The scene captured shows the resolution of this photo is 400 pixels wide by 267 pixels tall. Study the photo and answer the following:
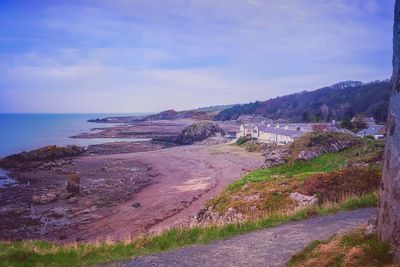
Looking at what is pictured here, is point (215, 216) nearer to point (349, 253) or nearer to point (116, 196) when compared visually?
point (349, 253)

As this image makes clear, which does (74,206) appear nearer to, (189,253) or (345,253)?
(189,253)

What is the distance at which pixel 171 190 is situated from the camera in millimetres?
36031

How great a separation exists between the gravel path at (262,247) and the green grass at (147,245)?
1.88 ft

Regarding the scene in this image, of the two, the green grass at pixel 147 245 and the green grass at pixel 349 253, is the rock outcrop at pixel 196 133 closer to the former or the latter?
the green grass at pixel 147 245

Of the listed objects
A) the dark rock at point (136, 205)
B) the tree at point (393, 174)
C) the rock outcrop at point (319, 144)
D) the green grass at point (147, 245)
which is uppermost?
the tree at point (393, 174)

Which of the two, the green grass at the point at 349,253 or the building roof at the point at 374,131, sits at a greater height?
the green grass at the point at 349,253

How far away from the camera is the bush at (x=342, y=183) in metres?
15.9

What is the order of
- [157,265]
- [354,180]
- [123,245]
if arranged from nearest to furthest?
[157,265] → [123,245] → [354,180]

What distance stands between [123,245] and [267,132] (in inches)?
2828

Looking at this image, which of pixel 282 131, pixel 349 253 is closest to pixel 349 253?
pixel 349 253

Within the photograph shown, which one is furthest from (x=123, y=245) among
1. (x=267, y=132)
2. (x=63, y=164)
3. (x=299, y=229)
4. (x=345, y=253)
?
(x=267, y=132)

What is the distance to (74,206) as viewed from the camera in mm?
31141

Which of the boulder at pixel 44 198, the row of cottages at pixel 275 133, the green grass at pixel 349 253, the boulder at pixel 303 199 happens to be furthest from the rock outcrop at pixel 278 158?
the row of cottages at pixel 275 133

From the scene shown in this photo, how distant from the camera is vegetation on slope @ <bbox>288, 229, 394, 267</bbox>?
672cm
